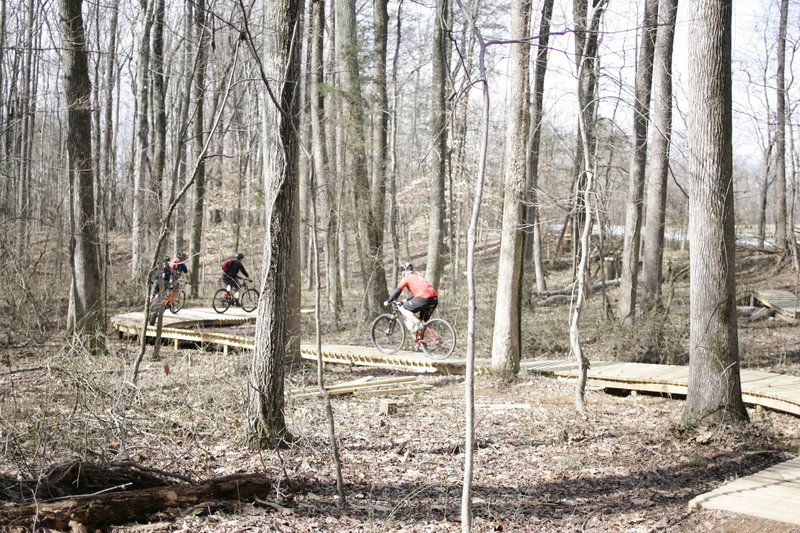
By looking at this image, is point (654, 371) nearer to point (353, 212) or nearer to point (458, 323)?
point (458, 323)

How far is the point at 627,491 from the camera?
5.82m

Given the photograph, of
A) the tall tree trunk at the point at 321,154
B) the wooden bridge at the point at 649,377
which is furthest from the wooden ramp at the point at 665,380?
the tall tree trunk at the point at 321,154

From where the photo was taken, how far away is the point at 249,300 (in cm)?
1859

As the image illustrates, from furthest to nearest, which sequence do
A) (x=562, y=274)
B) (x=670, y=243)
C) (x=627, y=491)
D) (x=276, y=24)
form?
(x=670, y=243) < (x=562, y=274) < (x=276, y=24) < (x=627, y=491)

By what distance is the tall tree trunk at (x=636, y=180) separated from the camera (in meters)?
14.1

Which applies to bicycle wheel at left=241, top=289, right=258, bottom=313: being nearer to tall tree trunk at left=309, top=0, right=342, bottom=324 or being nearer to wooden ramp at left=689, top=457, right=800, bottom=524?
tall tree trunk at left=309, top=0, right=342, bottom=324

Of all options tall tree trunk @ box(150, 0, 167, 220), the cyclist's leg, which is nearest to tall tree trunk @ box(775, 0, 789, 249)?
the cyclist's leg

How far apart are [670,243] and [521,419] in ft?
83.6

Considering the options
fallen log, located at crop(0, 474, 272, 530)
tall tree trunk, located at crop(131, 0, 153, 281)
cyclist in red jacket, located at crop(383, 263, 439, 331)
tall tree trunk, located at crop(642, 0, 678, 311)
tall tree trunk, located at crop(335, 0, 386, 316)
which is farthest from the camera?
tall tree trunk, located at crop(131, 0, 153, 281)

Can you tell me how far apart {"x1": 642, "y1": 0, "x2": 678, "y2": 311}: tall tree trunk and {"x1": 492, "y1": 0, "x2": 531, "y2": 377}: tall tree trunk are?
4613mm

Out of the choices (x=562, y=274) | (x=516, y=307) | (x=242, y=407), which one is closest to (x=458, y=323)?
(x=516, y=307)

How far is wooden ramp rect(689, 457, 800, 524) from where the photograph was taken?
474 cm

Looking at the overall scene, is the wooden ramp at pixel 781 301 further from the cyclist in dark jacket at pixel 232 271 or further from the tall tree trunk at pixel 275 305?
the tall tree trunk at pixel 275 305

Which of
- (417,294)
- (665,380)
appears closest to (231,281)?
(417,294)
